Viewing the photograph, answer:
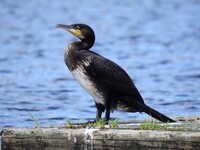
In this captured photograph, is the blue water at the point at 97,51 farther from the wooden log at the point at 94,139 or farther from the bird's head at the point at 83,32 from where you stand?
the wooden log at the point at 94,139

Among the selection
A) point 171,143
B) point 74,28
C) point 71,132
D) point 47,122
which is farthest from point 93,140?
point 47,122

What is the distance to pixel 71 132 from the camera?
9.74 m

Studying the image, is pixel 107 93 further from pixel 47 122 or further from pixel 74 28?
pixel 47 122

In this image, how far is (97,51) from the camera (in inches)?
956

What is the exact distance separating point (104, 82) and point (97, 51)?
13.6 metres

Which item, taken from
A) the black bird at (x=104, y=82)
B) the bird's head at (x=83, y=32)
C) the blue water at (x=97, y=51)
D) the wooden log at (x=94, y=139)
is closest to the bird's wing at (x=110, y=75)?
the black bird at (x=104, y=82)

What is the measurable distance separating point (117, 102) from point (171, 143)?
5.39 ft

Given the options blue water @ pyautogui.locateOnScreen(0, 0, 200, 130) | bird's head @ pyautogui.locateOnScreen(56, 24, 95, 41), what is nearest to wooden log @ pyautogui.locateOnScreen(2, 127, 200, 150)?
bird's head @ pyautogui.locateOnScreen(56, 24, 95, 41)

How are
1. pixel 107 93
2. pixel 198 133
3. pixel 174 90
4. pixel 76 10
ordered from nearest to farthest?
1. pixel 198 133
2. pixel 107 93
3. pixel 174 90
4. pixel 76 10

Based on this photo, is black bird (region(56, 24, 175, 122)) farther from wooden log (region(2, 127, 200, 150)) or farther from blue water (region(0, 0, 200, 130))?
blue water (region(0, 0, 200, 130))

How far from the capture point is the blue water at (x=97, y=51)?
16328mm

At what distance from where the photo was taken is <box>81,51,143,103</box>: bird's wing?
10.7 metres

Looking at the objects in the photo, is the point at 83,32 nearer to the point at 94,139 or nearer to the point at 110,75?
the point at 110,75

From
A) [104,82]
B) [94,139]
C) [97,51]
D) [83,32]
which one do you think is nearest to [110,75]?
[104,82]
